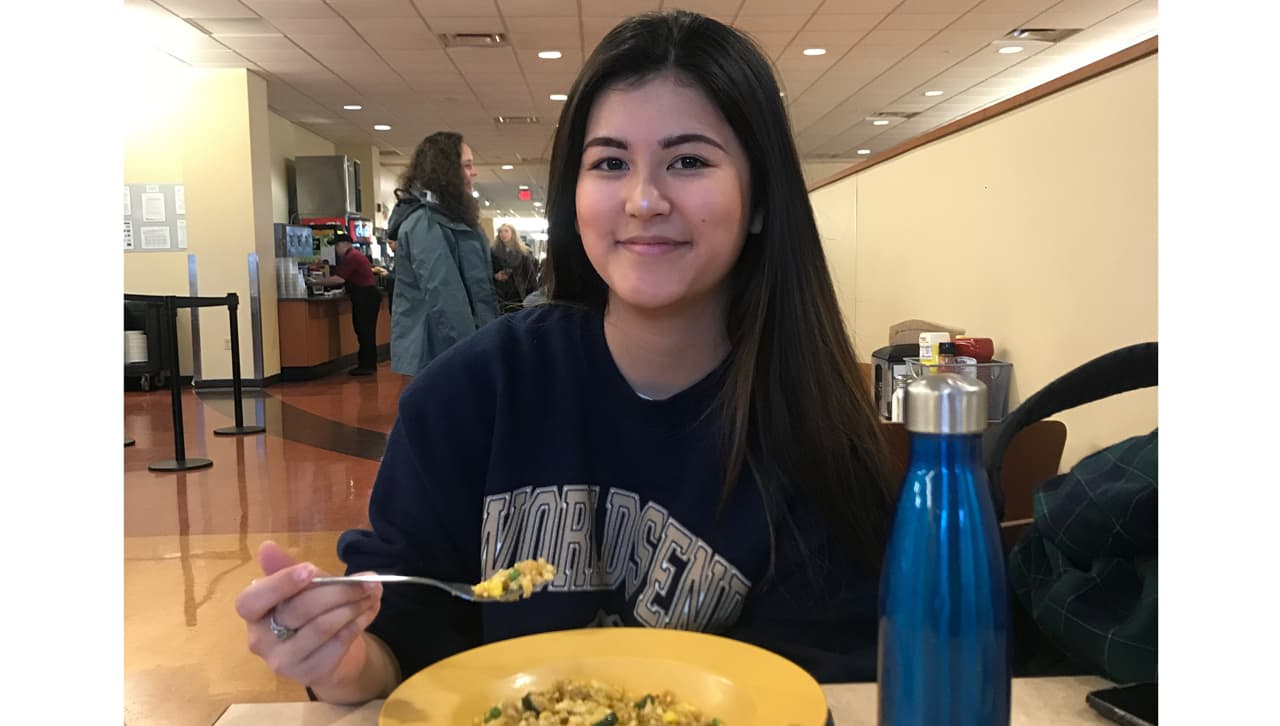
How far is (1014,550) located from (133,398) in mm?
8452

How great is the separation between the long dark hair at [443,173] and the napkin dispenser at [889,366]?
2452 millimetres

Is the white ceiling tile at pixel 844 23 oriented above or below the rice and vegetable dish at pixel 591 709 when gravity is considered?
above

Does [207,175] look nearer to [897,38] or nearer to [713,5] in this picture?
[713,5]

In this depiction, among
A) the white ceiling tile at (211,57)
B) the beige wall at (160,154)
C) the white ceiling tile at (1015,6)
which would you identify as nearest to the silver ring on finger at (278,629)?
the white ceiling tile at (1015,6)

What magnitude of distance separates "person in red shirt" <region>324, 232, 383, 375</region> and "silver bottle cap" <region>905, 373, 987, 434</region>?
411 inches

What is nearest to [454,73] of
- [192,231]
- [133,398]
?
[192,231]

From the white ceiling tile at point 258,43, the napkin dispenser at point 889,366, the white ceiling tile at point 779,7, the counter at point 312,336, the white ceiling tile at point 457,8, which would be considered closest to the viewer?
the napkin dispenser at point 889,366

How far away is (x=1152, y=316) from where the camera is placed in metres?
1.64

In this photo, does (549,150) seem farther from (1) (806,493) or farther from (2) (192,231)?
(2) (192,231)

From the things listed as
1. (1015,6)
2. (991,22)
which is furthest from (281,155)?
(1015,6)

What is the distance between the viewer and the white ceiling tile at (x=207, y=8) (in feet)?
22.3

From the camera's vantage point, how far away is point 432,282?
4465 mm

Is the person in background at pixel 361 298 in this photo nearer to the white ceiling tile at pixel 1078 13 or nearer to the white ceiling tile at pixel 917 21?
the white ceiling tile at pixel 917 21

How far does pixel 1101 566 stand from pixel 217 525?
3710mm
